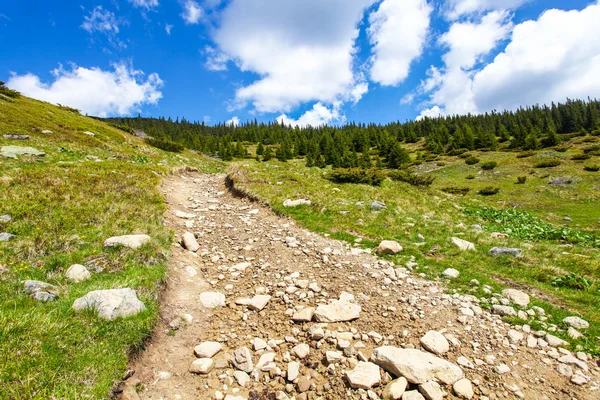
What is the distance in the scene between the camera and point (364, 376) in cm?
444

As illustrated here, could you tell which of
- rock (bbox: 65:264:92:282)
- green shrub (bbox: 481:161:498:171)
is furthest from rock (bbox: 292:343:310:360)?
green shrub (bbox: 481:161:498:171)

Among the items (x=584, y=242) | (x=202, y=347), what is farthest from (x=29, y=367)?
(x=584, y=242)

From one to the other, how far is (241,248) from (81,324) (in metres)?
5.40

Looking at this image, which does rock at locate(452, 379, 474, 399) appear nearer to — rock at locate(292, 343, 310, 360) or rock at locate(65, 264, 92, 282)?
rock at locate(292, 343, 310, 360)

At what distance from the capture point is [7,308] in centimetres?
463

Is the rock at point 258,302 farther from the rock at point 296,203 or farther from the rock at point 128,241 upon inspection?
the rock at point 296,203

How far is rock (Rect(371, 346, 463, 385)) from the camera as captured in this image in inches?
172

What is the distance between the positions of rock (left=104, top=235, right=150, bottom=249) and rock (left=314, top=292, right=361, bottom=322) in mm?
5276

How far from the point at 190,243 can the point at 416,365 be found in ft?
25.8

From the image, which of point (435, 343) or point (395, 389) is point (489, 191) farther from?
point (395, 389)

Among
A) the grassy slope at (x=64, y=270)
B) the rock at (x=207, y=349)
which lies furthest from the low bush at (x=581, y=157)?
the rock at (x=207, y=349)

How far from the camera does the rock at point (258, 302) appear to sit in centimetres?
651

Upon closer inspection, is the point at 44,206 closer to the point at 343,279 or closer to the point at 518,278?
the point at 343,279

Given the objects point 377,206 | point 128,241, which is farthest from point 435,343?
point 377,206
